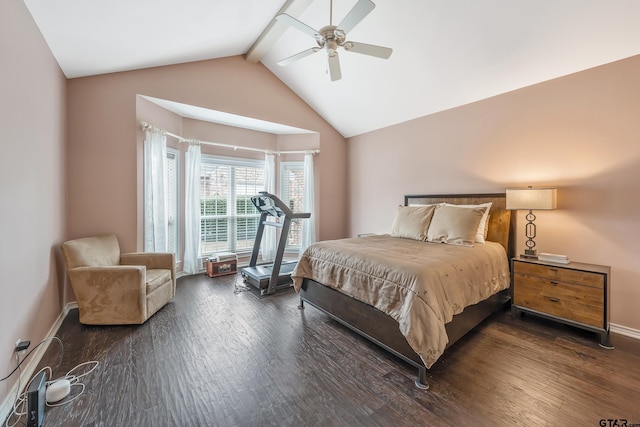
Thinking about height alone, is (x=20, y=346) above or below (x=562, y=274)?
below

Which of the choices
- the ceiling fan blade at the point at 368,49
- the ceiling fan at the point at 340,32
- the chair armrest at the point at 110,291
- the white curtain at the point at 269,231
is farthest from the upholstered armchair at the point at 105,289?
the ceiling fan blade at the point at 368,49

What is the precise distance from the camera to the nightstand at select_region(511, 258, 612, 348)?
2.45 meters

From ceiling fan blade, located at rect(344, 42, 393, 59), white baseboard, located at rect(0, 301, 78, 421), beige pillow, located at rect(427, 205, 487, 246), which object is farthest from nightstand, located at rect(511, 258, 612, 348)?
white baseboard, located at rect(0, 301, 78, 421)

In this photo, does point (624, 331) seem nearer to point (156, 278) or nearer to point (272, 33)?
point (156, 278)

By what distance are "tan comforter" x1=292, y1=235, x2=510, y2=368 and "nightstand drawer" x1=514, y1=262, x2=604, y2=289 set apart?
22 cm

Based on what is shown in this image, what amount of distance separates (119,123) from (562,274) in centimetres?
556

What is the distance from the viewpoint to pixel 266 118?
4707 millimetres

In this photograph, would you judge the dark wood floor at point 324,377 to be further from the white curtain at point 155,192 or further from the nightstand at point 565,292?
the white curtain at point 155,192

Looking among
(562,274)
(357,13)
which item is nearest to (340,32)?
(357,13)

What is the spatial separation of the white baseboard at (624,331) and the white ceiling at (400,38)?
109 inches

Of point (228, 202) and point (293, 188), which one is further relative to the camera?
point (293, 188)

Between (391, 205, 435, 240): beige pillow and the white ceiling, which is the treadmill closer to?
(391, 205, 435, 240): beige pillow

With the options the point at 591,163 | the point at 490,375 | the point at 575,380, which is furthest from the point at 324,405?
the point at 591,163

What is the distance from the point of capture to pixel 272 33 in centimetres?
364
